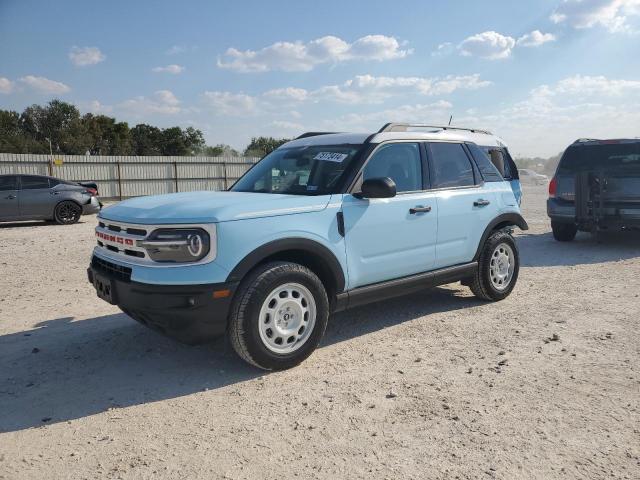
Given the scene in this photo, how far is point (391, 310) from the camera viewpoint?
5.62 m

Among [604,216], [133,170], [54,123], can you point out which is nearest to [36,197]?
[604,216]

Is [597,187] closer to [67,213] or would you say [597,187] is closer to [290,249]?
[290,249]

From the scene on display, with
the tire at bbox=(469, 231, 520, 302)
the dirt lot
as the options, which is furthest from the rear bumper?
the tire at bbox=(469, 231, 520, 302)

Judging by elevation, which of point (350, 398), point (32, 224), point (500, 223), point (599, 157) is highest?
point (599, 157)

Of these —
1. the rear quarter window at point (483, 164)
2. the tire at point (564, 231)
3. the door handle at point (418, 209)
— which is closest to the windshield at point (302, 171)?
the door handle at point (418, 209)

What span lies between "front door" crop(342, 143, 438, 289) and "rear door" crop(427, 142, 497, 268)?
162mm

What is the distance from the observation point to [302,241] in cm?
390

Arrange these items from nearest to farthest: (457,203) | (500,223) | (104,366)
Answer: (104,366) → (457,203) → (500,223)

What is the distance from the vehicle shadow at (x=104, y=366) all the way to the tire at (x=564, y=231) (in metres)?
6.29

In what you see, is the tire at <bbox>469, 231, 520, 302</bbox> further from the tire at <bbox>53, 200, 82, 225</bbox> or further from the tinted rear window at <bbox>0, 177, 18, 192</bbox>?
the tinted rear window at <bbox>0, 177, 18, 192</bbox>

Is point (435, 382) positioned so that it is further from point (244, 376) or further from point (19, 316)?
point (19, 316)

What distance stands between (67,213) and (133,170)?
48.9ft

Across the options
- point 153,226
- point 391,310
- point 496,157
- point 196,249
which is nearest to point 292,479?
point 196,249

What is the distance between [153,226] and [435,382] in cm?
228
